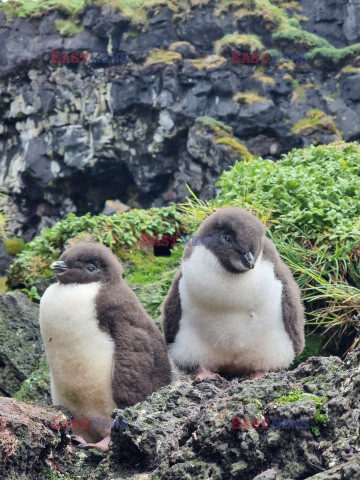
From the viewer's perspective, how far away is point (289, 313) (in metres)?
4.88

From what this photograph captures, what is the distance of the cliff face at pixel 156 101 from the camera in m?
14.6

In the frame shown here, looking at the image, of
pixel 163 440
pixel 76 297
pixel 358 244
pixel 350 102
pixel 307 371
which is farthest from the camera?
pixel 350 102

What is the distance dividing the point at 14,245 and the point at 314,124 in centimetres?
832

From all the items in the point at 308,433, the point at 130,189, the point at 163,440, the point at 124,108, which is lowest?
the point at 130,189

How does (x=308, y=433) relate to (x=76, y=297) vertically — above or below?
above

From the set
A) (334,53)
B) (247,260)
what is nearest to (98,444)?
(247,260)

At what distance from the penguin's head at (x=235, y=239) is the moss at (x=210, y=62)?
10850 mm

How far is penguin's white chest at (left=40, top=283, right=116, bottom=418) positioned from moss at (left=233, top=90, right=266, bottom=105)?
36.3 feet

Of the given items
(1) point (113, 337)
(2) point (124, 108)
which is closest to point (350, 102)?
(2) point (124, 108)

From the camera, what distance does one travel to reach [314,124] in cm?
1428

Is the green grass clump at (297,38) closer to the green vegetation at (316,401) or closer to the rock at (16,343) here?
the rock at (16,343)

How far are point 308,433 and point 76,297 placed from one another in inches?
81.9

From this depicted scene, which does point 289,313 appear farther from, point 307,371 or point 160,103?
point 160,103

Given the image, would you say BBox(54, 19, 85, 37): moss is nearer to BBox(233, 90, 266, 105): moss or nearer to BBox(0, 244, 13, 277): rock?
BBox(233, 90, 266, 105): moss
